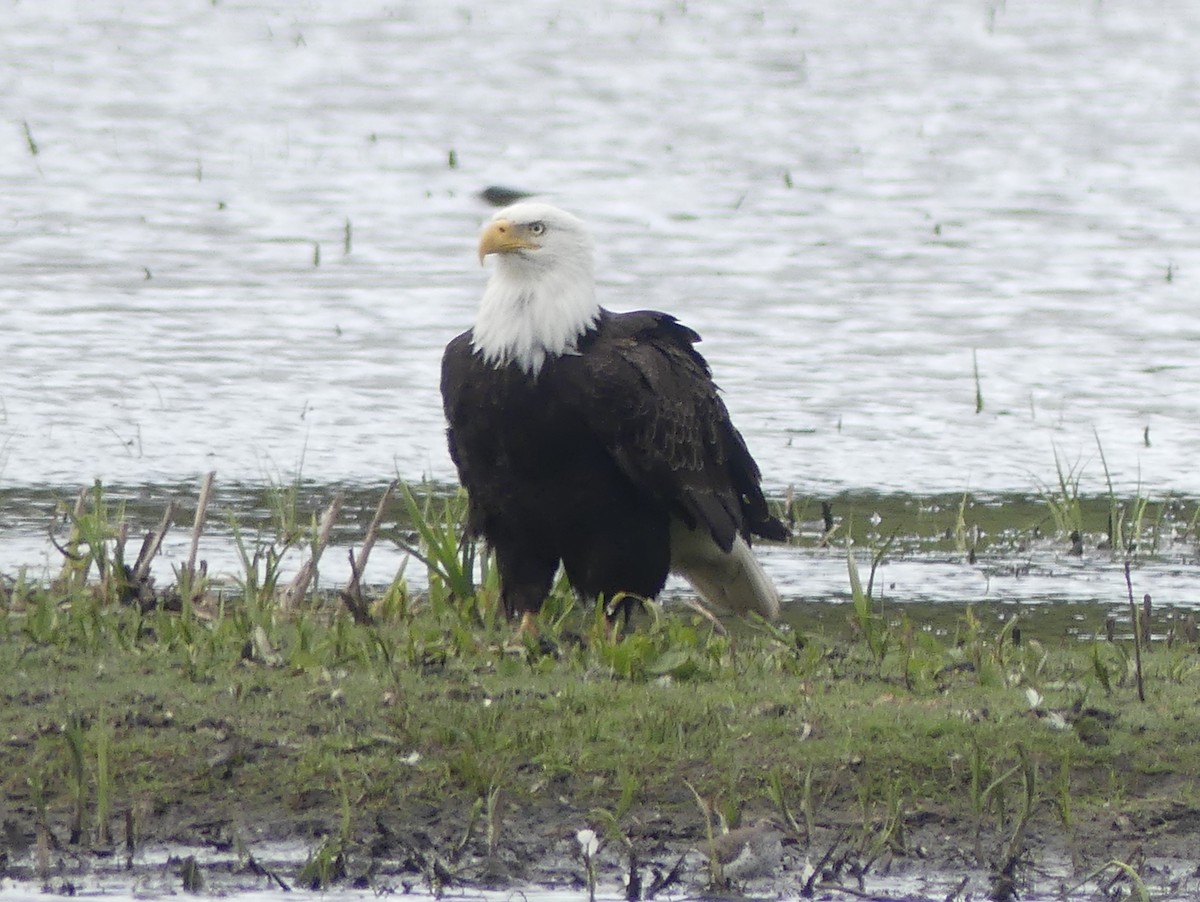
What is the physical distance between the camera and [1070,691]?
5738 millimetres

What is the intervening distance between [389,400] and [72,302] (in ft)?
7.50

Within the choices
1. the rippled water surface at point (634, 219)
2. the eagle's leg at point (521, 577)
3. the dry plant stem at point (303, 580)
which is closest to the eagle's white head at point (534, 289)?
the eagle's leg at point (521, 577)

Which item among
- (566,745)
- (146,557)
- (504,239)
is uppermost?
(504,239)

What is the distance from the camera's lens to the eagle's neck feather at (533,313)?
6828mm

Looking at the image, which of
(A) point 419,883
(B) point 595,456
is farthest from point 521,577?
(A) point 419,883

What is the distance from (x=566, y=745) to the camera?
5270mm

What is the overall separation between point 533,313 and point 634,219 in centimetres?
692

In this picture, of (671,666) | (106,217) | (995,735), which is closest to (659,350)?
(671,666)

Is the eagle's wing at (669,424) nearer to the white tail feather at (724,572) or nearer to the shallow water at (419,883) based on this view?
the white tail feather at (724,572)

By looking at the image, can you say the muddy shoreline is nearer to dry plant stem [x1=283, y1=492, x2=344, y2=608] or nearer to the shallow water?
the shallow water

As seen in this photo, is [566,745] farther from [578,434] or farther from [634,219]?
[634,219]

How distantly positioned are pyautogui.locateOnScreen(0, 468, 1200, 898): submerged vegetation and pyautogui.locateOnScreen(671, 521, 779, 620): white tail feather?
32.1 inches

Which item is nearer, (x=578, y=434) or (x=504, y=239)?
(x=578, y=434)

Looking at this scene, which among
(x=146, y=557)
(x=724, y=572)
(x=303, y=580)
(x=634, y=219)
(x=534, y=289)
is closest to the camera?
(x=146, y=557)
